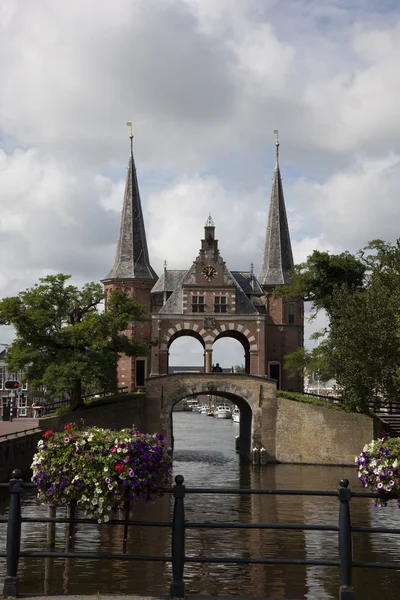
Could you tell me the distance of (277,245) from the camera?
226 ft

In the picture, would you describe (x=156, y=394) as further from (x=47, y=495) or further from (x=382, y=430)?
(x=47, y=495)

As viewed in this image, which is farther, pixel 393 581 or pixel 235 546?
pixel 235 546

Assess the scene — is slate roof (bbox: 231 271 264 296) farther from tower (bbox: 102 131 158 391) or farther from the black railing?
the black railing

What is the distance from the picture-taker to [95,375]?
43656 millimetres

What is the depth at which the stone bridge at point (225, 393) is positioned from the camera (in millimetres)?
46656

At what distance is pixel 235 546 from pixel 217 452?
114 feet

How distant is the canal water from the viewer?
14.5m

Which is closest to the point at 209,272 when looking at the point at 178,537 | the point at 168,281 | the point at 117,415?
the point at 168,281

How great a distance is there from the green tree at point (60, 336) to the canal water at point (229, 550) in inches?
522

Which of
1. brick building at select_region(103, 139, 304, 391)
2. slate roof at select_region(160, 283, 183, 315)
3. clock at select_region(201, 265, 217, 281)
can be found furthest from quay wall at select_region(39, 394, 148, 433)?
clock at select_region(201, 265, 217, 281)

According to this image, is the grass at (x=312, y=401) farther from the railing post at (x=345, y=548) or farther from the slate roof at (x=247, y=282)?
the railing post at (x=345, y=548)

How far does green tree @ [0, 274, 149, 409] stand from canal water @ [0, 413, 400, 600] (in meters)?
13.3

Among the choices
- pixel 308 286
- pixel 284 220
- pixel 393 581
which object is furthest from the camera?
pixel 284 220

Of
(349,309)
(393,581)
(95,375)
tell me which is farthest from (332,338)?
(393,581)
